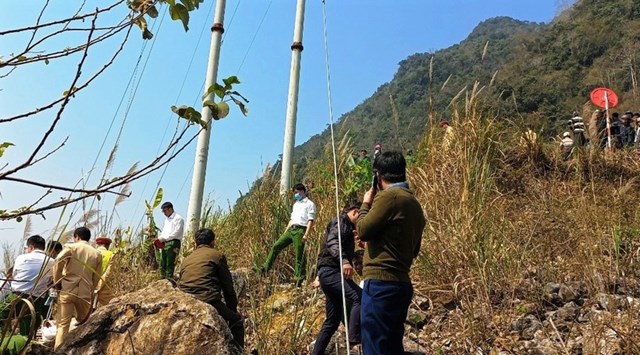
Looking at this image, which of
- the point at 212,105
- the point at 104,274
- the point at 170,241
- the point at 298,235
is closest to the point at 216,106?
the point at 212,105

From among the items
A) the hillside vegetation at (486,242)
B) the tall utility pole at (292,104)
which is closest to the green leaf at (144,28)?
the hillside vegetation at (486,242)

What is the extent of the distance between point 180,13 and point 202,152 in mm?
7333

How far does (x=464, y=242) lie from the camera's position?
4973mm

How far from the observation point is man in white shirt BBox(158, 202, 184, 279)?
7.39 metres

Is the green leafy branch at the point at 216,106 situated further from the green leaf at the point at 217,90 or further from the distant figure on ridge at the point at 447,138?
the distant figure on ridge at the point at 447,138

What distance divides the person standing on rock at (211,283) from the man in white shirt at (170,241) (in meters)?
2.31

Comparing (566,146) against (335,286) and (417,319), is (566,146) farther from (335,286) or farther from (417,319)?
(335,286)

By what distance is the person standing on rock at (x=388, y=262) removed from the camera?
3465mm

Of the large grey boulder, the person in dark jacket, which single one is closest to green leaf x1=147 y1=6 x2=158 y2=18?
the large grey boulder

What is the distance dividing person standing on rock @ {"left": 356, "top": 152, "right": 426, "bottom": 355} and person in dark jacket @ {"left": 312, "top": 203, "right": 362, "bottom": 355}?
3.43 ft

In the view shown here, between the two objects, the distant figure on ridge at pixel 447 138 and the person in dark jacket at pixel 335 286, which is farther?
the distant figure on ridge at pixel 447 138

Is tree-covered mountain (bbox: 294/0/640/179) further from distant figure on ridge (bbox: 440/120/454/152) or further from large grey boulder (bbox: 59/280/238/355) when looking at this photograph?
large grey boulder (bbox: 59/280/238/355)

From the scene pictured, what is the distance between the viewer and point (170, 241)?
7492 mm

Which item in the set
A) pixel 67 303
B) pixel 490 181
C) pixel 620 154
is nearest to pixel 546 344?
pixel 490 181
